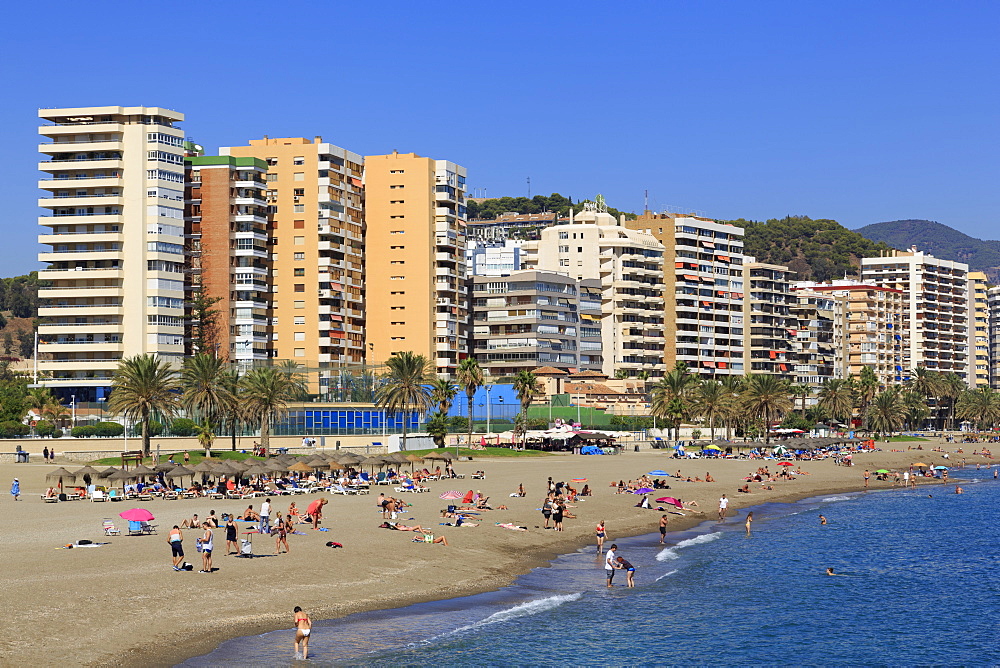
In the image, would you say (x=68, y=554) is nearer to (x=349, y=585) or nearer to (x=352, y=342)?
(x=349, y=585)

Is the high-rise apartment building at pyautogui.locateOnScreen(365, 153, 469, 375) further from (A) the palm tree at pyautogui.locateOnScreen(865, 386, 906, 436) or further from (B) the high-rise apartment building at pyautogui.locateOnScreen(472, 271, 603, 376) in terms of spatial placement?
(A) the palm tree at pyautogui.locateOnScreen(865, 386, 906, 436)

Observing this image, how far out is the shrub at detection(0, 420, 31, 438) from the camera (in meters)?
100

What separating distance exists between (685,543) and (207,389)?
5168cm

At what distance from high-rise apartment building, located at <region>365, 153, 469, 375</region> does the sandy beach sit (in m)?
83.6

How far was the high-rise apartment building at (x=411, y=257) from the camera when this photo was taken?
160 metres

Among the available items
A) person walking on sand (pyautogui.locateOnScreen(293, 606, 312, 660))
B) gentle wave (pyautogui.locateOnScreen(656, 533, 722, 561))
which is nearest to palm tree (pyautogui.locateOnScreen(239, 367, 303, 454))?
gentle wave (pyautogui.locateOnScreen(656, 533, 722, 561))

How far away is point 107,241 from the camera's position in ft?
435

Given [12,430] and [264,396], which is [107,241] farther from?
[264,396]

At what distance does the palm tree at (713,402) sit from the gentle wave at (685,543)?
82.2 m

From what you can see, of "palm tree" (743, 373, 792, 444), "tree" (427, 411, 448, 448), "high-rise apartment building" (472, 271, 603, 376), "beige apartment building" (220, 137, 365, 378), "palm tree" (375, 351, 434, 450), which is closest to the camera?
"palm tree" (375, 351, 434, 450)

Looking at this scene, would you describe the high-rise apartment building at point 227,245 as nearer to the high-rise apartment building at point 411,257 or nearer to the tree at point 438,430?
the high-rise apartment building at point 411,257

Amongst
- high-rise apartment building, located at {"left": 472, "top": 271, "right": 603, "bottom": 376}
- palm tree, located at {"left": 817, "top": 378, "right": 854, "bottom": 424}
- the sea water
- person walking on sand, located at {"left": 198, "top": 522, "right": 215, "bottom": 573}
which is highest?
high-rise apartment building, located at {"left": 472, "top": 271, "right": 603, "bottom": 376}

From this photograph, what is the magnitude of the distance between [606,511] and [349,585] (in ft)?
104

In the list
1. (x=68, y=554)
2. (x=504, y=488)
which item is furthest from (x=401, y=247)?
(x=68, y=554)
